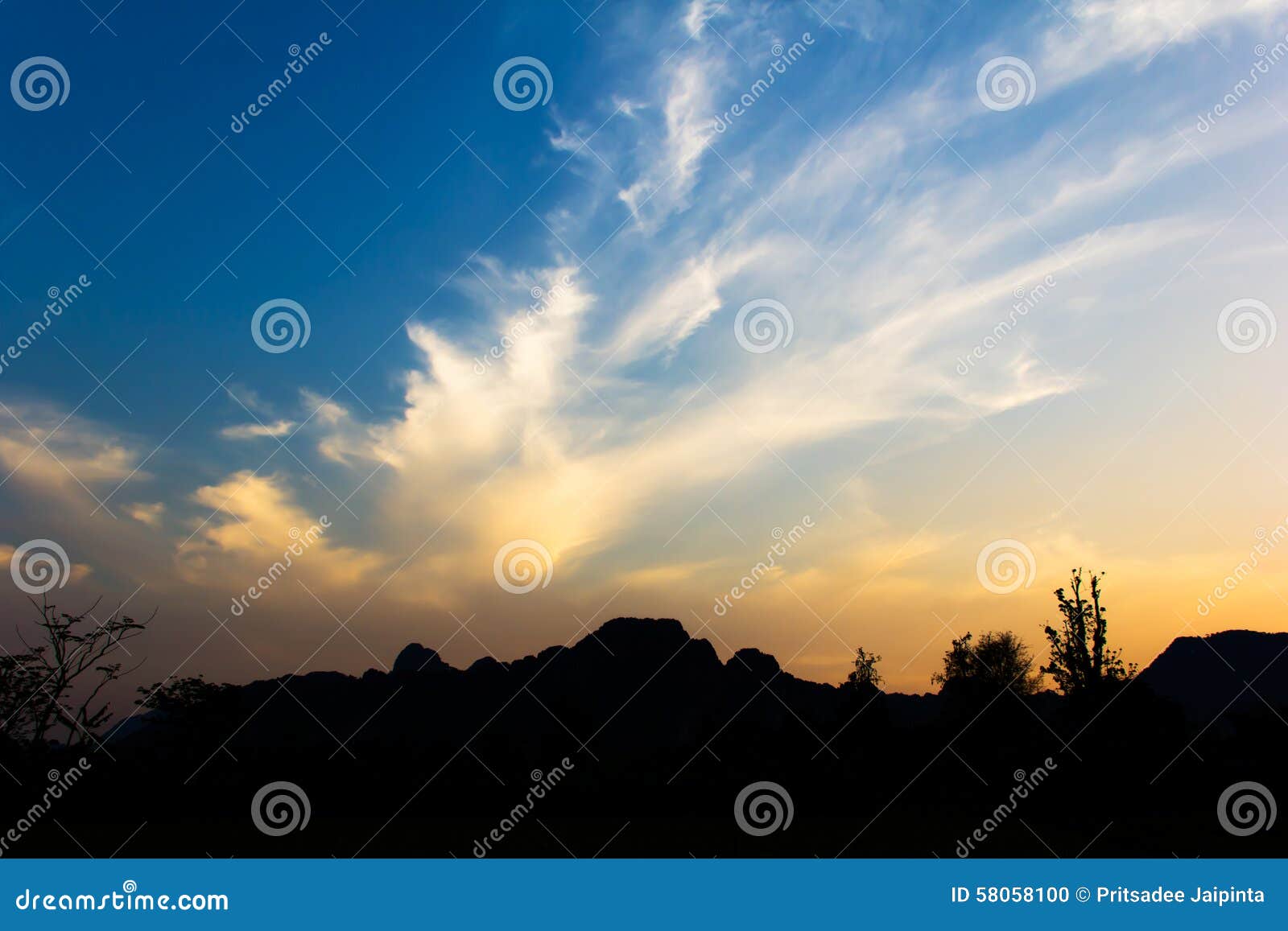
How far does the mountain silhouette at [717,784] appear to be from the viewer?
2352 cm

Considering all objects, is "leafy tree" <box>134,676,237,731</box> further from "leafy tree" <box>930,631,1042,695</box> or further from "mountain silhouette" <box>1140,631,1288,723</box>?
"mountain silhouette" <box>1140,631,1288,723</box>

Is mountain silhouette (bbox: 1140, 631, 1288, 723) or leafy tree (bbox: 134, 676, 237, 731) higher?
mountain silhouette (bbox: 1140, 631, 1288, 723)

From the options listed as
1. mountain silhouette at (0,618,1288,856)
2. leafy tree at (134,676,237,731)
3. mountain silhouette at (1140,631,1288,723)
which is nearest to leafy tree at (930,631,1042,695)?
mountain silhouette at (0,618,1288,856)

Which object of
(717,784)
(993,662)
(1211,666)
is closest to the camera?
(717,784)

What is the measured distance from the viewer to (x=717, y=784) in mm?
28969

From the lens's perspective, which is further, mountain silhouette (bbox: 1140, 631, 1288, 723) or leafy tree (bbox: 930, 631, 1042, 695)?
mountain silhouette (bbox: 1140, 631, 1288, 723)

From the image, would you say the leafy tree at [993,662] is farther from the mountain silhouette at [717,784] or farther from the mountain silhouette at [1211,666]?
the mountain silhouette at [1211,666]

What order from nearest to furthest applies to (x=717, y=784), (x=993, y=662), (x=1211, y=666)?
(x=717, y=784), (x=993, y=662), (x=1211, y=666)

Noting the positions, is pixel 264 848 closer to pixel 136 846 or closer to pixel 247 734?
pixel 136 846

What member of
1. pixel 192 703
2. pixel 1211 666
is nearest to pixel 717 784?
pixel 192 703

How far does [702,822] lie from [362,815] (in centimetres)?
1330

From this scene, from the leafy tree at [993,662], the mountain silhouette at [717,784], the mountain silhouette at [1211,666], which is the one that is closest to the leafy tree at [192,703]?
the mountain silhouette at [717,784]

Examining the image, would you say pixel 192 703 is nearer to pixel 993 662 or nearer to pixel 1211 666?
pixel 993 662

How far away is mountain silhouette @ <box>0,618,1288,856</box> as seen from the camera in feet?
77.2
